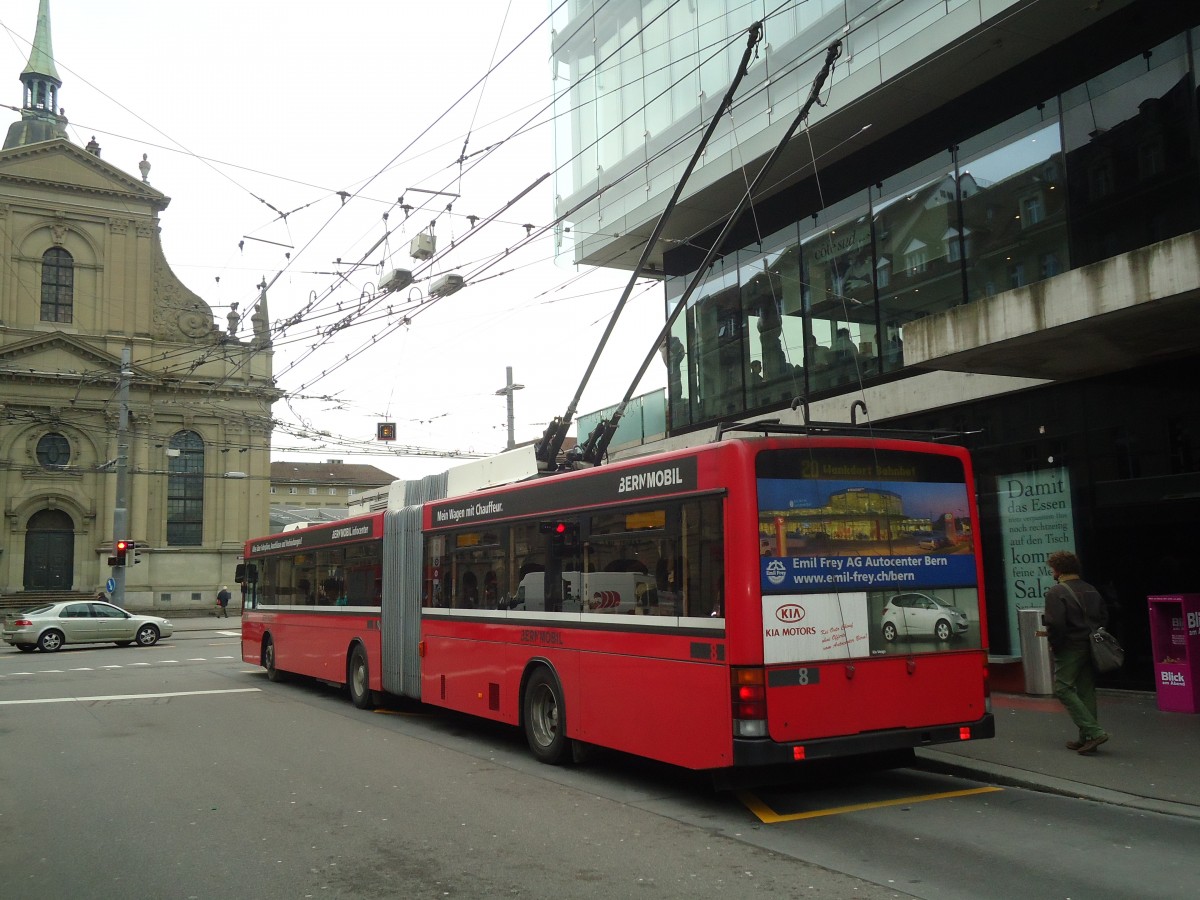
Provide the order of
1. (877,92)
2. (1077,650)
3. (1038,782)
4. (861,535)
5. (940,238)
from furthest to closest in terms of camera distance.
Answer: (940,238) < (877,92) < (1077,650) < (1038,782) < (861,535)

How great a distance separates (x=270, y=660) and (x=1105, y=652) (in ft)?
49.0

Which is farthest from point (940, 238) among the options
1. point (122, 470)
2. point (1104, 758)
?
point (122, 470)

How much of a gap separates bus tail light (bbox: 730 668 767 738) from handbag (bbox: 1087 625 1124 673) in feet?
12.5

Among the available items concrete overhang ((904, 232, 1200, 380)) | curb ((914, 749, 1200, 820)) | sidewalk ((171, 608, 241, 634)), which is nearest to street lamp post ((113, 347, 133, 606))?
sidewalk ((171, 608, 241, 634))

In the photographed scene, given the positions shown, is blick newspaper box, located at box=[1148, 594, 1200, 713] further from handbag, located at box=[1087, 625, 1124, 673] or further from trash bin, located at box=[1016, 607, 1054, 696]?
handbag, located at box=[1087, 625, 1124, 673]

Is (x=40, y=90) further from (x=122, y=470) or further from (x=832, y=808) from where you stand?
(x=832, y=808)

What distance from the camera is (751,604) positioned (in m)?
7.49

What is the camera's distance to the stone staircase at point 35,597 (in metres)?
46.3

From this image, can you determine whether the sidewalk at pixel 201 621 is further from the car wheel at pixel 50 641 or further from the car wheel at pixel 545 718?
the car wheel at pixel 545 718

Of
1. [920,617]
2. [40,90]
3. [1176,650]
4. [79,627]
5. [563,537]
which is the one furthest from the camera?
[40,90]

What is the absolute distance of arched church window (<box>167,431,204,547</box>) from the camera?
53906 millimetres

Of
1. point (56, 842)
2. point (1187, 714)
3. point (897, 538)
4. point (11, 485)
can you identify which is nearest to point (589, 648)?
point (897, 538)

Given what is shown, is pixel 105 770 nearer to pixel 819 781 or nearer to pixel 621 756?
pixel 621 756

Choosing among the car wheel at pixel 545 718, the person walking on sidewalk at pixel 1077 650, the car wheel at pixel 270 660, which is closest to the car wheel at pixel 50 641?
the car wheel at pixel 270 660
